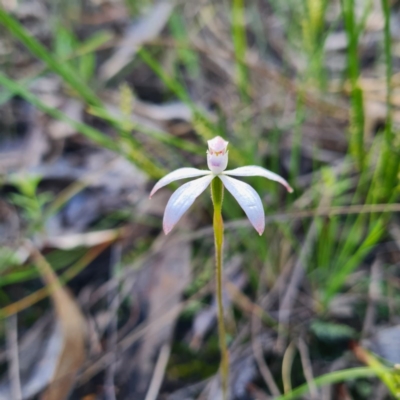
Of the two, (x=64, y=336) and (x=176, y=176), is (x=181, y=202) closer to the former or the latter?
(x=176, y=176)

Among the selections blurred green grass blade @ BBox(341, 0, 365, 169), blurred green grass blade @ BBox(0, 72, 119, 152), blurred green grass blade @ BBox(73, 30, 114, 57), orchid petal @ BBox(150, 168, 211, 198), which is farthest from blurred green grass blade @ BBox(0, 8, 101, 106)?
blurred green grass blade @ BBox(341, 0, 365, 169)

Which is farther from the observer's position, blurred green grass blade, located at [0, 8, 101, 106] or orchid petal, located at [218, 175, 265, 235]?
blurred green grass blade, located at [0, 8, 101, 106]

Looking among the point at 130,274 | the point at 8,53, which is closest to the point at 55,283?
the point at 130,274

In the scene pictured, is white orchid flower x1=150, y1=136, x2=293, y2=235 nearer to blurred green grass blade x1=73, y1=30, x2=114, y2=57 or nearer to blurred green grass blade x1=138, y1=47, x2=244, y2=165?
blurred green grass blade x1=138, y1=47, x2=244, y2=165

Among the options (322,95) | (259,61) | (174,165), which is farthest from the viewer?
(259,61)

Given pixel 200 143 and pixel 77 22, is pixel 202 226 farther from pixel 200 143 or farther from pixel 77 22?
pixel 77 22

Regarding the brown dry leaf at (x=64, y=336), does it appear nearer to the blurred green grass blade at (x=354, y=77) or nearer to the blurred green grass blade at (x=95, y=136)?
the blurred green grass blade at (x=95, y=136)
